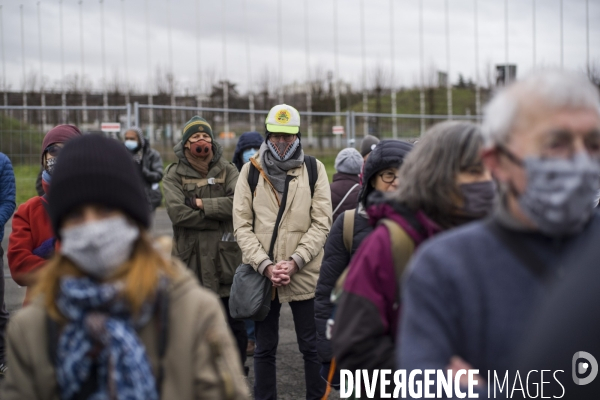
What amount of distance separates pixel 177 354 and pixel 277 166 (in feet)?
10.6

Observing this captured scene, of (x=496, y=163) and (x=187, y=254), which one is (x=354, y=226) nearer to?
(x=496, y=163)

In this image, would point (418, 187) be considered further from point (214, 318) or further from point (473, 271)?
point (214, 318)

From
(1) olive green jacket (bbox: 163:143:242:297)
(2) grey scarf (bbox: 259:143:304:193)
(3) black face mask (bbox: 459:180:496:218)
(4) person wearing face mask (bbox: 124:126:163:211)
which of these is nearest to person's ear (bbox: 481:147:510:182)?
(3) black face mask (bbox: 459:180:496:218)

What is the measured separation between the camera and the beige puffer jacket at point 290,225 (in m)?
4.99

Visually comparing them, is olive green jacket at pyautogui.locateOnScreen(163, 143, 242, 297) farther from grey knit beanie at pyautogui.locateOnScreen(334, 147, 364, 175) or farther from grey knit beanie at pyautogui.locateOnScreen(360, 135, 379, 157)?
grey knit beanie at pyautogui.locateOnScreen(360, 135, 379, 157)

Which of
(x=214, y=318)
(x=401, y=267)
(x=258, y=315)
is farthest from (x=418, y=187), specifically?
(x=258, y=315)

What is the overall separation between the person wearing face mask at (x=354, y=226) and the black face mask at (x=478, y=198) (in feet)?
3.20

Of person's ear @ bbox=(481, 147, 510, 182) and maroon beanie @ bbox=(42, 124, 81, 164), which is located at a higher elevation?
maroon beanie @ bbox=(42, 124, 81, 164)

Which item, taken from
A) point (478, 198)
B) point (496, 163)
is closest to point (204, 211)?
point (478, 198)

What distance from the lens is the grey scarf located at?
16.6ft

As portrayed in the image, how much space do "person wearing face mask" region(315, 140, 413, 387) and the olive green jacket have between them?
2103mm

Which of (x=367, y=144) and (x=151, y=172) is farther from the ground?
(x=367, y=144)

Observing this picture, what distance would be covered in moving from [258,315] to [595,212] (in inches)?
129

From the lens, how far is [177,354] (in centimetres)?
195
